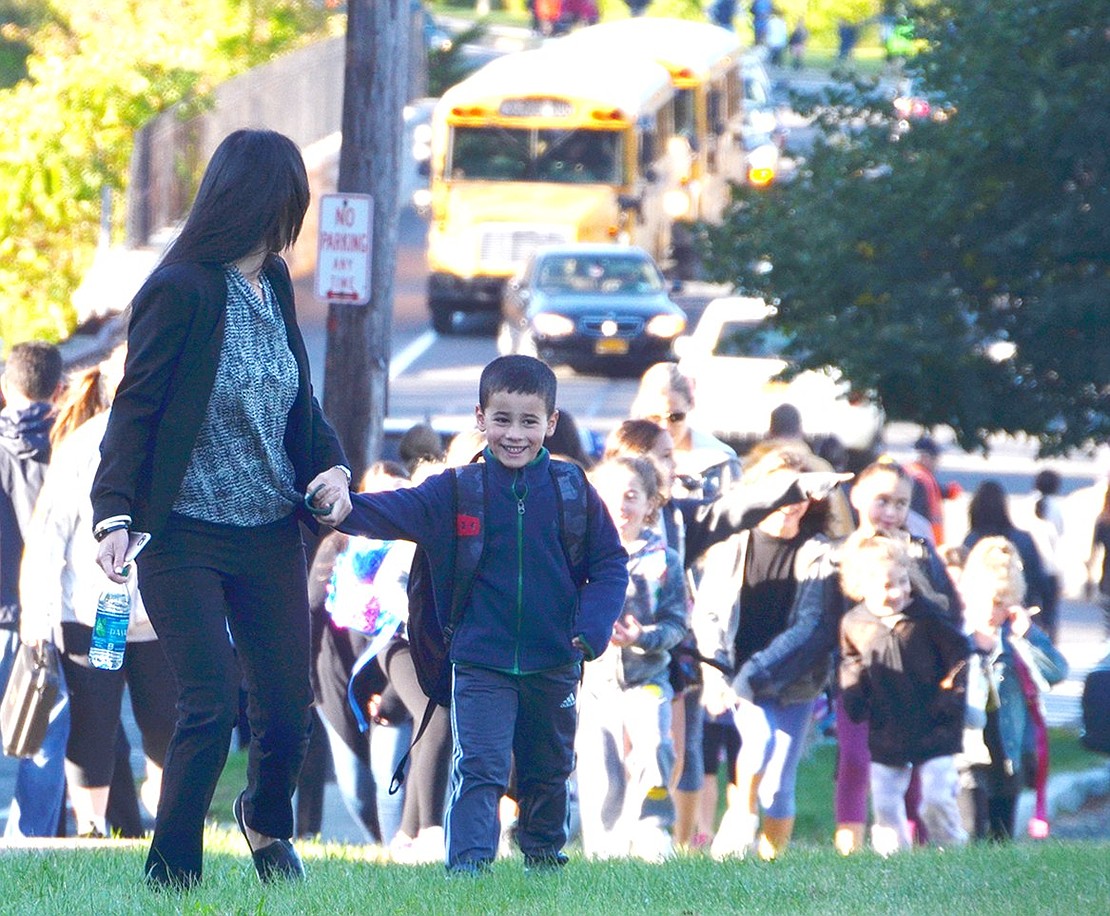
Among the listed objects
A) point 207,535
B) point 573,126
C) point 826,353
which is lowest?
point 207,535

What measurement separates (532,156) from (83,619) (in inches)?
850

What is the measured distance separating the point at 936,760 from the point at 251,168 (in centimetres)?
419

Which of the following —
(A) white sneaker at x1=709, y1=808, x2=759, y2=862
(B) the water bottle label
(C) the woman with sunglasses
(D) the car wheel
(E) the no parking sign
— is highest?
(D) the car wheel

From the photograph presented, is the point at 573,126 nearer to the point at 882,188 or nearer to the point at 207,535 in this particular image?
the point at 882,188

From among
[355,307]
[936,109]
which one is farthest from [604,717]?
[936,109]

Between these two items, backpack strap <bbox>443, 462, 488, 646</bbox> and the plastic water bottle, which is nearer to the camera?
the plastic water bottle

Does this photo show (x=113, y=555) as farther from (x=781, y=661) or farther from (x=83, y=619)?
(x=781, y=661)

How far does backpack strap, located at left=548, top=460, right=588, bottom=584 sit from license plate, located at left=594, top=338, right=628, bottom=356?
20.0 meters

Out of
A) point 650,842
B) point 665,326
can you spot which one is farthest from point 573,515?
point 665,326

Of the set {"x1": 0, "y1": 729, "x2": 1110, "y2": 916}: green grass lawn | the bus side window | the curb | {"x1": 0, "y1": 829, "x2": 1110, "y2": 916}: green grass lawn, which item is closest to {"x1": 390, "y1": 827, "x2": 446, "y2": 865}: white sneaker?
{"x1": 0, "y1": 729, "x2": 1110, "y2": 916}: green grass lawn

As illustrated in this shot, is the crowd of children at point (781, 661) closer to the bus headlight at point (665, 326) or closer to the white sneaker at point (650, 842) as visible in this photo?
the white sneaker at point (650, 842)

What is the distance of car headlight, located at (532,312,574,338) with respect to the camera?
83.0 feet

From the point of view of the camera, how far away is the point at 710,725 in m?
8.61

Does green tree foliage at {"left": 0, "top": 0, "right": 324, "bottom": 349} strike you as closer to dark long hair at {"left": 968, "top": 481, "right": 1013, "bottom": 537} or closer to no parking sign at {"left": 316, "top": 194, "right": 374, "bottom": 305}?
no parking sign at {"left": 316, "top": 194, "right": 374, "bottom": 305}
